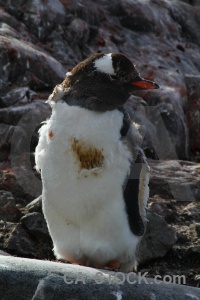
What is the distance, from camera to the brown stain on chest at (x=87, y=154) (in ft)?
13.1

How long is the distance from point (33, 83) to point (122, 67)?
5.17m

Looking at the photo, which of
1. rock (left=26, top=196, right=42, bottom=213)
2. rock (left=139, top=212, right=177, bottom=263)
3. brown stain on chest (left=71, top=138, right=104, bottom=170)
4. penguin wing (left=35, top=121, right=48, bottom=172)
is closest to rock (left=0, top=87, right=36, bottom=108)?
rock (left=26, top=196, right=42, bottom=213)

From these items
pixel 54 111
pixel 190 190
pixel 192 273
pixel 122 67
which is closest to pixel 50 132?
pixel 54 111

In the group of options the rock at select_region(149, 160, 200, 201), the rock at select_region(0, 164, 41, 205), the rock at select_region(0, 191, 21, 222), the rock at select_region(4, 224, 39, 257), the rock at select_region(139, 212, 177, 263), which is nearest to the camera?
the rock at select_region(4, 224, 39, 257)

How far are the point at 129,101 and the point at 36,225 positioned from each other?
4.80 m

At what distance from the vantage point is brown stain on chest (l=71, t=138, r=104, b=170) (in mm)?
4004

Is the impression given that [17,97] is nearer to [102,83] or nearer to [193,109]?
[193,109]

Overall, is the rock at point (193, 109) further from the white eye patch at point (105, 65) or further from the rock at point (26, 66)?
the white eye patch at point (105, 65)

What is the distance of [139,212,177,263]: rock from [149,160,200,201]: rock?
4.68ft

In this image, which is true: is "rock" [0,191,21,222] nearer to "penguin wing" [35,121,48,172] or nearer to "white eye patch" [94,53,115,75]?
"penguin wing" [35,121,48,172]

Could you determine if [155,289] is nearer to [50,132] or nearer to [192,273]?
[50,132]

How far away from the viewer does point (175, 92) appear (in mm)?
11414

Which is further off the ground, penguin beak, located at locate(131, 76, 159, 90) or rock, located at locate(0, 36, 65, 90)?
penguin beak, located at locate(131, 76, 159, 90)

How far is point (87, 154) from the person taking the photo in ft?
13.2
